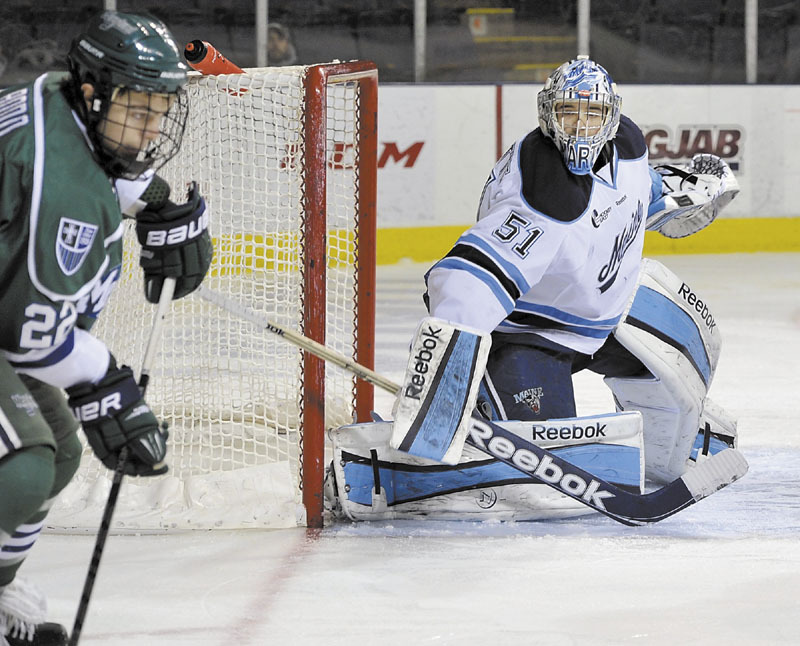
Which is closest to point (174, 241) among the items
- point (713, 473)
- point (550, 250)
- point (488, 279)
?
point (488, 279)

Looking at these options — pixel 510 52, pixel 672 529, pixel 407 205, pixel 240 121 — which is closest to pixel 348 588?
pixel 672 529

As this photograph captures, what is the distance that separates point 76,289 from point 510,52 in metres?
6.45

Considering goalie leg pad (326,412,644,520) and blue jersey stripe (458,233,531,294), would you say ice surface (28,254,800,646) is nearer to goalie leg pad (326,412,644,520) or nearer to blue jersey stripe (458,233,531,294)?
goalie leg pad (326,412,644,520)

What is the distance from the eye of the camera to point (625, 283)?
2.81 m

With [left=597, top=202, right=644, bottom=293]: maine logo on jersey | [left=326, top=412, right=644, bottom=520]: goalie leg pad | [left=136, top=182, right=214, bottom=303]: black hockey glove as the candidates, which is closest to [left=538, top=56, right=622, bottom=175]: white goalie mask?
[left=597, top=202, right=644, bottom=293]: maine logo on jersey

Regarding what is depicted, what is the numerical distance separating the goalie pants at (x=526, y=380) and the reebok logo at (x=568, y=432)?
78mm

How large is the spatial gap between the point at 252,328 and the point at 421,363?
113cm

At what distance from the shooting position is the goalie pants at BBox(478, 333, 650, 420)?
2.75 meters

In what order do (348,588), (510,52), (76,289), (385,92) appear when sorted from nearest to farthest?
1. (76,289)
2. (348,588)
3. (385,92)
4. (510,52)

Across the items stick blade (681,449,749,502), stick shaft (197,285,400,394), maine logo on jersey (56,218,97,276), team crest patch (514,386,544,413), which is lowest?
stick blade (681,449,749,502)

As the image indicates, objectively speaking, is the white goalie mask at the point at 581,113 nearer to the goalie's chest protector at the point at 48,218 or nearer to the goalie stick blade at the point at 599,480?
the goalie stick blade at the point at 599,480

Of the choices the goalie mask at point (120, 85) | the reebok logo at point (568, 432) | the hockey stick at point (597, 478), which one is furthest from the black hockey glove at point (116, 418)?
the reebok logo at point (568, 432)

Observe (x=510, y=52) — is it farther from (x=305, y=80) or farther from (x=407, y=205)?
(x=305, y=80)

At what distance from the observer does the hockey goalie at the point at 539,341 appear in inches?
98.0
